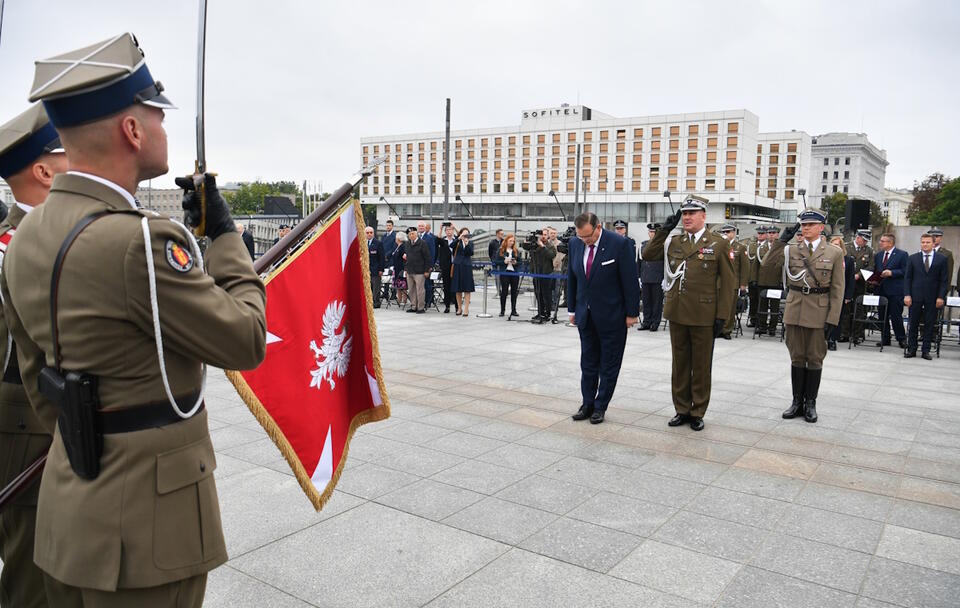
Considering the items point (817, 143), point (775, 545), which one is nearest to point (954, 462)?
point (775, 545)

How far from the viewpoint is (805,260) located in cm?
724

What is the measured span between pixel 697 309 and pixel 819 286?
142cm

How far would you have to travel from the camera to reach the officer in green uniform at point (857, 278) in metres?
12.9

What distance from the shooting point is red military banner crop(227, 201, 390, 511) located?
277cm

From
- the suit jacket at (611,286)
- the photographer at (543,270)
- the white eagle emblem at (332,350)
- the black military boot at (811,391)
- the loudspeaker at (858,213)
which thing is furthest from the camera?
the loudspeaker at (858,213)

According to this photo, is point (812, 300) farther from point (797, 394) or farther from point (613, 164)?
point (613, 164)

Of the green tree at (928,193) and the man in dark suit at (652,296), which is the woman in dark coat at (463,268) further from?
the green tree at (928,193)

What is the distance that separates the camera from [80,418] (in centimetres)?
176

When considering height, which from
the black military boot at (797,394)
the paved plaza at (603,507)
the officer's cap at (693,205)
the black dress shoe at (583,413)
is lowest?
the paved plaza at (603,507)

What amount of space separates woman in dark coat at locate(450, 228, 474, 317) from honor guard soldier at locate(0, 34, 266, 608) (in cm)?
1428

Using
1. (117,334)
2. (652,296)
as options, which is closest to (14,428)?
(117,334)

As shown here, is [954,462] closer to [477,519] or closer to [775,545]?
[775,545]

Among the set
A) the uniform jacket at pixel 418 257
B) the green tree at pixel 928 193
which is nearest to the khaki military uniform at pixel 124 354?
the uniform jacket at pixel 418 257

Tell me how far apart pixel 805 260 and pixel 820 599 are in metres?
4.57
